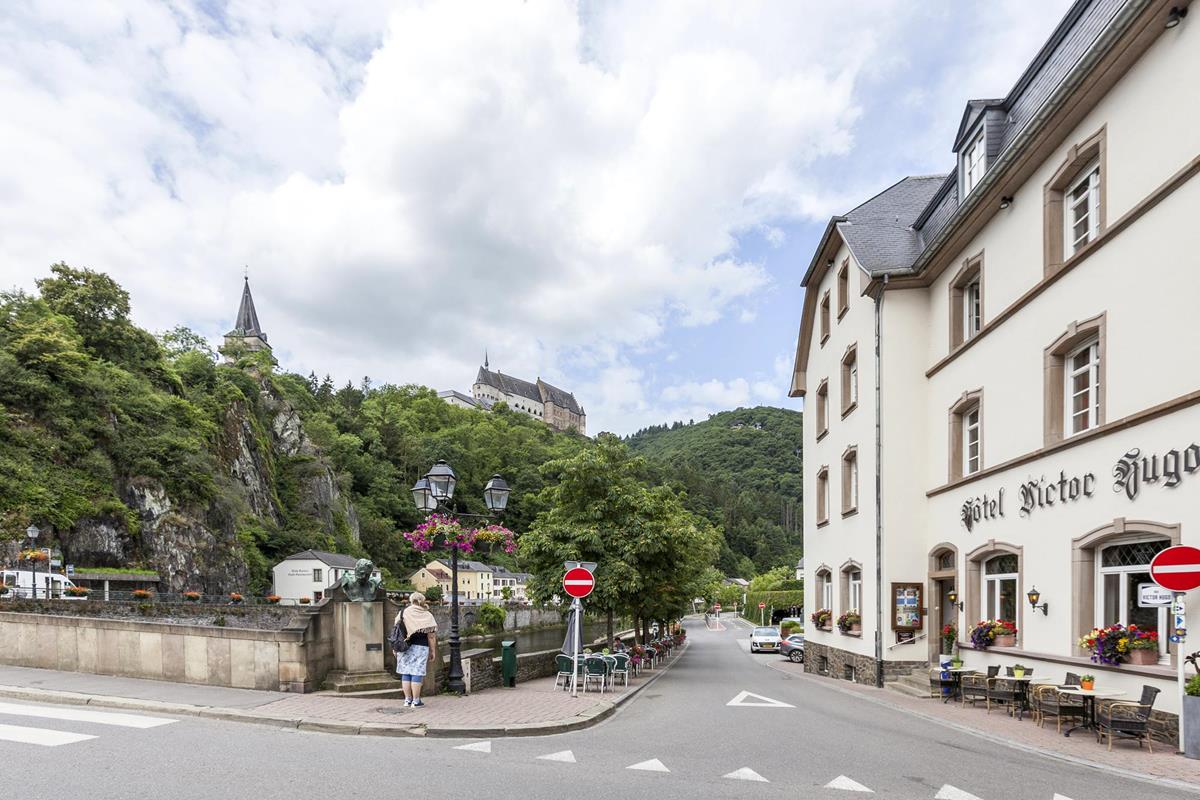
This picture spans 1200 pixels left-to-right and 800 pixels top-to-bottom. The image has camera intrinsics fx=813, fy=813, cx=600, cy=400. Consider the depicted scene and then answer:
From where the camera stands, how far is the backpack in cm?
1125

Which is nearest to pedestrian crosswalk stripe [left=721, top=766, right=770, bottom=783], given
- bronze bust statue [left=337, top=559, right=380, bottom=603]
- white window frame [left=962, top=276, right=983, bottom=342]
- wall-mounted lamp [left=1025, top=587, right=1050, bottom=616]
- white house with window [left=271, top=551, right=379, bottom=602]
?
bronze bust statue [left=337, top=559, right=380, bottom=603]

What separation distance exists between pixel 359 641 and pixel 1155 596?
10.8 meters

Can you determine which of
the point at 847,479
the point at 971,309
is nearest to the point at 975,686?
the point at 971,309

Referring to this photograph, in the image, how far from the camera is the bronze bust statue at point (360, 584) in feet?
39.9

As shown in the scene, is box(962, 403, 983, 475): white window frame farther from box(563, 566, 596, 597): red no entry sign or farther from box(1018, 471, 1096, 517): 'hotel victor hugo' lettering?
box(563, 566, 596, 597): red no entry sign

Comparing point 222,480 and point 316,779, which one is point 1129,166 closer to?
point 316,779

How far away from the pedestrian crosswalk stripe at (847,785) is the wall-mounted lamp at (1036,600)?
7.51 m

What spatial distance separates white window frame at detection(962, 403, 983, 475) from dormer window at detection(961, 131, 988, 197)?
4.77 m

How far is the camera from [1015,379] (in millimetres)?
15094

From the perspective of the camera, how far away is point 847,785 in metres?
7.64

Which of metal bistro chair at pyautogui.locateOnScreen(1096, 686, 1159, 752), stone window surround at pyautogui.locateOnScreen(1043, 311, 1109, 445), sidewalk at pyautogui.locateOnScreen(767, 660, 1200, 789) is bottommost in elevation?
sidewalk at pyautogui.locateOnScreen(767, 660, 1200, 789)

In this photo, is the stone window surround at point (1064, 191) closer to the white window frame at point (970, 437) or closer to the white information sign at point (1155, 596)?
the white window frame at point (970, 437)

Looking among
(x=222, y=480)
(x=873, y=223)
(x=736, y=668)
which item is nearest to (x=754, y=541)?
(x=222, y=480)

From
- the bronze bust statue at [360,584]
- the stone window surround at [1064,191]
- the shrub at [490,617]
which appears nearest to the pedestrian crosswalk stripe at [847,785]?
the bronze bust statue at [360,584]
